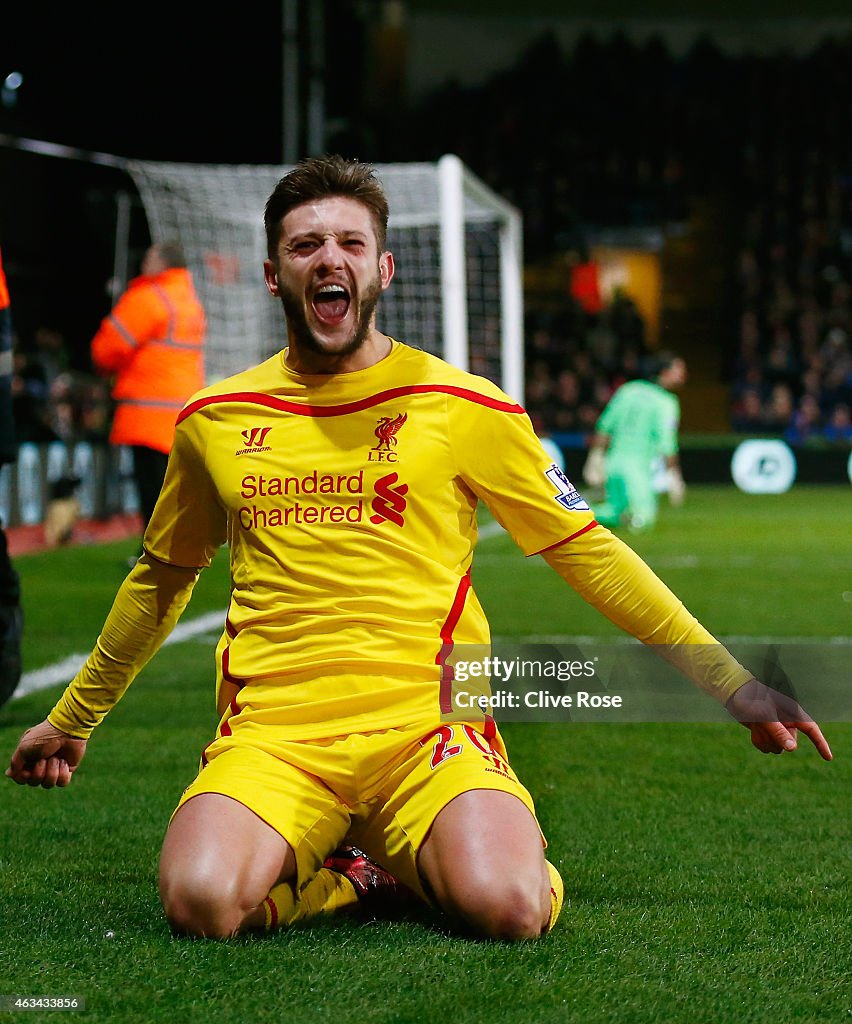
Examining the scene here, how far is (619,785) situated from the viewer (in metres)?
4.41

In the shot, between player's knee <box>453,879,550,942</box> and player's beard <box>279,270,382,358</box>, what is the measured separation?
1.02m

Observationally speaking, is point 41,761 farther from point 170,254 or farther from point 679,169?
point 679,169

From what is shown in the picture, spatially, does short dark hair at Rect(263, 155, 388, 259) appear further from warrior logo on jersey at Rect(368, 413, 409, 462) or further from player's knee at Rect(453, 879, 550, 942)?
player's knee at Rect(453, 879, 550, 942)

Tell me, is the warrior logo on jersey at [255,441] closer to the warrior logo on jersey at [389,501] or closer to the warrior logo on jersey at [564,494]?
the warrior logo on jersey at [389,501]

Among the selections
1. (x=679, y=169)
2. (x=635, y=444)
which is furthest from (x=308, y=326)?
(x=679, y=169)

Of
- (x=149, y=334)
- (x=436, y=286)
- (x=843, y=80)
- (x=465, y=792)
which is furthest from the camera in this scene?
(x=843, y=80)

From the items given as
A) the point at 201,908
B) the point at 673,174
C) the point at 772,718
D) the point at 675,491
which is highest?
the point at 673,174

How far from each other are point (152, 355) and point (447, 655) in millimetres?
6306

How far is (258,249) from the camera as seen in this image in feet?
43.2

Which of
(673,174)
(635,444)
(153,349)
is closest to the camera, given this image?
(153,349)

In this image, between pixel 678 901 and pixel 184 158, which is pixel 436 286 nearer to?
pixel 184 158

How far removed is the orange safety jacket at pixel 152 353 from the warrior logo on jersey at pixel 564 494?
5.97 meters

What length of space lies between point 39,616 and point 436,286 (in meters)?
5.56

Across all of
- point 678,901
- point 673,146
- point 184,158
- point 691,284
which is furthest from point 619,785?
point 673,146
